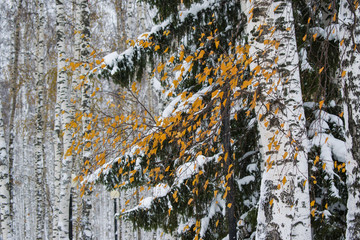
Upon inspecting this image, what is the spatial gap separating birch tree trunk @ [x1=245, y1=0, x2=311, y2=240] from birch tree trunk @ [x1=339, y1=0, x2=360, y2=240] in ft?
1.31

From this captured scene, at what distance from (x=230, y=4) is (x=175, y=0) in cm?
83

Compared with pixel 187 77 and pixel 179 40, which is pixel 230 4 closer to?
pixel 179 40

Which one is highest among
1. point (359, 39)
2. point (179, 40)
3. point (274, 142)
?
point (179, 40)

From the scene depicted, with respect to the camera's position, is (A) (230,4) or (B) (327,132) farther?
(A) (230,4)

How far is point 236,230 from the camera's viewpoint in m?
4.53

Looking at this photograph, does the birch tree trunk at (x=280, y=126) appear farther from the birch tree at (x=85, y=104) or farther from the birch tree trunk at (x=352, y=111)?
the birch tree at (x=85, y=104)

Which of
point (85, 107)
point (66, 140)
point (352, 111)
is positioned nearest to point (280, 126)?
point (352, 111)

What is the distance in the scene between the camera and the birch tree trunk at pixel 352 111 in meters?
3.11

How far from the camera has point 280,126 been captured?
3240 mm

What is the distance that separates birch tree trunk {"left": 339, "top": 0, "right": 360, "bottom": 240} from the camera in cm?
311

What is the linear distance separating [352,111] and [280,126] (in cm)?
70

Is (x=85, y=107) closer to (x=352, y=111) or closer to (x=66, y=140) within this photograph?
(x=66, y=140)

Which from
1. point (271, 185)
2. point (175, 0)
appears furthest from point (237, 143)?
point (175, 0)

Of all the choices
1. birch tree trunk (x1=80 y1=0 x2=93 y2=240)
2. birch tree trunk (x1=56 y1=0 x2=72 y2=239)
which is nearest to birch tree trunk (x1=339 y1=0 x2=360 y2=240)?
birch tree trunk (x1=80 y1=0 x2=93 y2=240)
